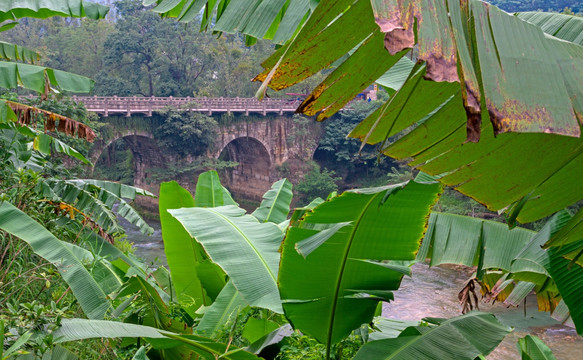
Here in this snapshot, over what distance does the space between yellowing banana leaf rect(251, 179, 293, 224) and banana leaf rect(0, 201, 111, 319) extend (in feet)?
3.56

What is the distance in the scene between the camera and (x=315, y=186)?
18.0 metres

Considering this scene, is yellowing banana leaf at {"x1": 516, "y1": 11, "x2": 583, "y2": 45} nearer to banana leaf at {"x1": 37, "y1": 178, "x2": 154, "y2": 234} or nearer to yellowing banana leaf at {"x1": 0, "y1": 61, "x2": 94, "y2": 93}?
banana leaf at {"x1": 37, "y1": 178, "x2": 154, "y2": 234}

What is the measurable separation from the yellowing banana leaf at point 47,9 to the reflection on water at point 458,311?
6010 mm

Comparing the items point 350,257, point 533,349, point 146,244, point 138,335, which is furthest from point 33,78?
point 146,244

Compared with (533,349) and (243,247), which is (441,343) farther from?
(243,247)

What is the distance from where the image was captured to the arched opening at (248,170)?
20625 millimetres

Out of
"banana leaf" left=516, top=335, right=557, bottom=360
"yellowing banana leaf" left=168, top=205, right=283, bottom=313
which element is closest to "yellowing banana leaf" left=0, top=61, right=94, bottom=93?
"yellowing banana leaf" left=168, top=205, right=283, bottom=313

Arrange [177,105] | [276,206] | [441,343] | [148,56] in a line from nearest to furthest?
[441,343] → [276,206] → [177,105] → [148,56]

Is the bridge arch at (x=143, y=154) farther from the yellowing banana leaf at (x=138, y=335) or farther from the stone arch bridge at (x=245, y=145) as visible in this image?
the yellowing banana leaf at (x=138, y=335)

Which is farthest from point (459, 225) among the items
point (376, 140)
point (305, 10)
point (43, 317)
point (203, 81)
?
point (203, 81)

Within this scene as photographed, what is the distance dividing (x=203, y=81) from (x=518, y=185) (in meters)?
19.6

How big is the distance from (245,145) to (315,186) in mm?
4128

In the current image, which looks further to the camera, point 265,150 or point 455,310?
point 265,150

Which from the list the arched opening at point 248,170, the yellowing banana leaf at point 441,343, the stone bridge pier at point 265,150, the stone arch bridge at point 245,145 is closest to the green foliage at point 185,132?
the stone arch bridge at point 245,145
